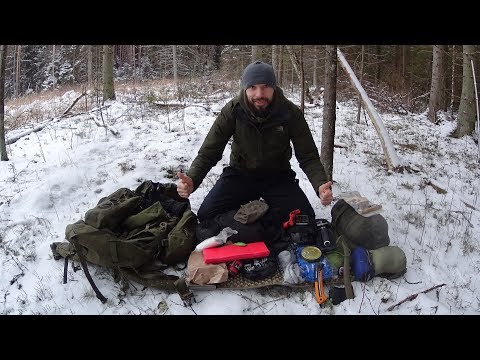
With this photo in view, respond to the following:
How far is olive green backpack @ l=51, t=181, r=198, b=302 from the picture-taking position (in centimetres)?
334

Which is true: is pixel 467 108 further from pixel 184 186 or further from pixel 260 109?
pixel 184 186

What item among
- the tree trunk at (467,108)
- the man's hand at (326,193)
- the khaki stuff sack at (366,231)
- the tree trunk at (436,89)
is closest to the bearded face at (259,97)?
the man's hand at (326,193)

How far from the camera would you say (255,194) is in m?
4.23

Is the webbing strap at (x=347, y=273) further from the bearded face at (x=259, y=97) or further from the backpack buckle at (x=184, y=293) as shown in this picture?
the bearded face at (x=259, y=97)

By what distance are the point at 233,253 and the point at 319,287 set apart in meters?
0.86

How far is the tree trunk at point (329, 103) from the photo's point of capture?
4.68 m

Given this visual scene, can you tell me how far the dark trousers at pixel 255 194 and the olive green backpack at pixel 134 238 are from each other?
0.30 meters

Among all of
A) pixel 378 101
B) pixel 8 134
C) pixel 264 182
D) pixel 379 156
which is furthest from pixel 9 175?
pixel 378 101

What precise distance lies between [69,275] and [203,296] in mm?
1356

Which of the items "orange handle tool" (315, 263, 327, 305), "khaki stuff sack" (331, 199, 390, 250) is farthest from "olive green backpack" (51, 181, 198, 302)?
"khaki stuff sack" (331, 199, 390, 250)

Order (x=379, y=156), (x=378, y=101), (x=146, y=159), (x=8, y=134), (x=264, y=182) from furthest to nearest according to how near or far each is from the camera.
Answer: (x=378, y=101), (x=8, y=134), (x=379, y=156), (x=146, y=159), (x=264, y=182)
